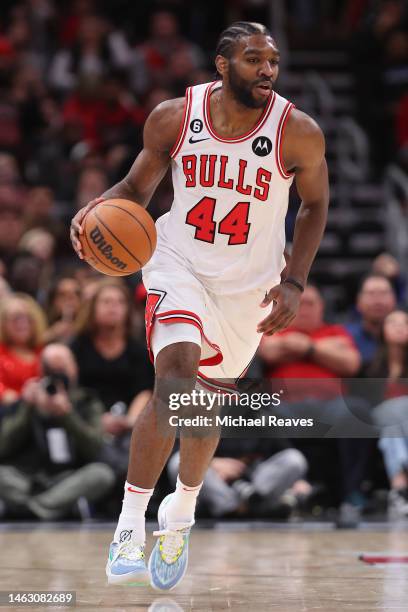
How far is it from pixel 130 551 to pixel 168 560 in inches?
6.6

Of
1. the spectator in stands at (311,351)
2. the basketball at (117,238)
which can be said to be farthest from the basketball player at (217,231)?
the spectator in stands at (311,351)

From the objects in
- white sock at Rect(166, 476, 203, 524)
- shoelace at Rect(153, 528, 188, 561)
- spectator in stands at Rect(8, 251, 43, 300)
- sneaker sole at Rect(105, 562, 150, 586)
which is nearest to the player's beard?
white sock at Rect(166, 476, 203, 524)

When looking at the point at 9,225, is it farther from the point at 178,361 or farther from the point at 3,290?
the point at 178,361

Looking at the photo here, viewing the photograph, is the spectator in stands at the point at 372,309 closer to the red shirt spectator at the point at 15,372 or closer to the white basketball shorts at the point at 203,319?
the red shirt spectator at the point at 15,372

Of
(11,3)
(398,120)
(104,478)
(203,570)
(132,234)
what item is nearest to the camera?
(132,234)

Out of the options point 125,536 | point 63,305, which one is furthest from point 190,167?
point 63,305

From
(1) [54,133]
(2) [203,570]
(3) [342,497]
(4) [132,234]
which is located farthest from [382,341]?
(1) [54,133]

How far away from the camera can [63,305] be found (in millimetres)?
8586

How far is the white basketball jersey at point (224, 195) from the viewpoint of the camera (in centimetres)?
469

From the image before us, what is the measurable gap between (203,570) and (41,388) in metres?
2.45

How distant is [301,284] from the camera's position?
4.70m

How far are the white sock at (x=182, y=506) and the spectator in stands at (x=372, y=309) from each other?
3833 mm

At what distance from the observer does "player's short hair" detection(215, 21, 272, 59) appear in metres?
4.62

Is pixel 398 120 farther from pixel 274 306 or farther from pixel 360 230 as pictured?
pixel 274 306
